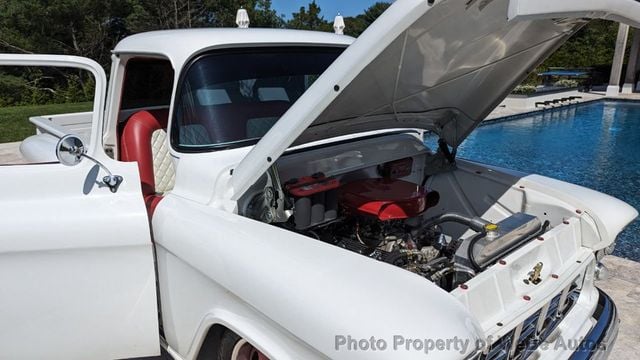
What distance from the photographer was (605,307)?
2398mm

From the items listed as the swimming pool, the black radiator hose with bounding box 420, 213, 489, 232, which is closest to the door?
the black radiator hose with bounding box 420, 213, 489, 232

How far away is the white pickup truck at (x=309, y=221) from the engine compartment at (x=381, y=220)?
0.5 inches

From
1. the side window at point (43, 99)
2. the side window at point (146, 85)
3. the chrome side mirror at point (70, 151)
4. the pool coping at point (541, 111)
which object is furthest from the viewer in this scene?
the pool coping at point (541, 111)

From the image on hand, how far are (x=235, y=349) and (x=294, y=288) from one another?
23.8 inches

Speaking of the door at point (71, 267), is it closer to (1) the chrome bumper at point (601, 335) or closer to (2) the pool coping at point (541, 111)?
(1) the chrome bumper at point (601, 335)

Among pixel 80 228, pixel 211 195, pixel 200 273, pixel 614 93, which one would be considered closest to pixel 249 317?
pixel 200 273

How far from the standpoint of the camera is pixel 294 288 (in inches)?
60.5

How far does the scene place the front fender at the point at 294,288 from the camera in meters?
1.38

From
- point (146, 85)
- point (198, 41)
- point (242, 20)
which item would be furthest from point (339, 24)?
point (198, 41)

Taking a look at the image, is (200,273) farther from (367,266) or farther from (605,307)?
(605,307)

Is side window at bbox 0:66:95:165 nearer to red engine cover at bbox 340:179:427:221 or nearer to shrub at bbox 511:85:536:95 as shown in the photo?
red engine cover at bbox 340:179:427:221

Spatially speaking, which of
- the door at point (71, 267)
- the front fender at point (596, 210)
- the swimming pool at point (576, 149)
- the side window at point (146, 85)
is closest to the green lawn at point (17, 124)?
the side window at point (146, 85)

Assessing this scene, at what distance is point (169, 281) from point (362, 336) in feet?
3.78

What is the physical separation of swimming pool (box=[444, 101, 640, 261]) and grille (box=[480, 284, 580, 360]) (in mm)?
3676
